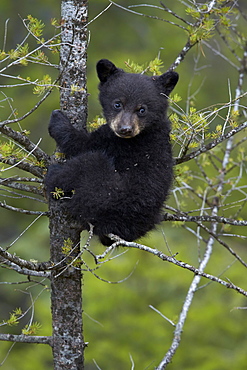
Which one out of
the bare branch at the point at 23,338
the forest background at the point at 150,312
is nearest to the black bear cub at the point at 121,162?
the bare branch at the point at 23,338

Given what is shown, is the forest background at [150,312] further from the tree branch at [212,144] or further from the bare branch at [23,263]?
the bare branch at [23,263]

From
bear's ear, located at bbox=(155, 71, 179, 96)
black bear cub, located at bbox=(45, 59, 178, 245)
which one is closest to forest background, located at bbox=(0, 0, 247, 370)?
bear's ear, located at bbox=(155, 71, 179, 96)

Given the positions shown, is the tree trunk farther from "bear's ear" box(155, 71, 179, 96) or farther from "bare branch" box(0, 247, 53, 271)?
"bear's ear" box(155, 71, 179, 96)

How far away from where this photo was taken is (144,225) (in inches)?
146

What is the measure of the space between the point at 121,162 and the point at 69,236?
633mm

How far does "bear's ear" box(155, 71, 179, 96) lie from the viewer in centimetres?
385

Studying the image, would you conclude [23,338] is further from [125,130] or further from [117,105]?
[117,105]

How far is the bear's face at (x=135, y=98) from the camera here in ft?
12.3

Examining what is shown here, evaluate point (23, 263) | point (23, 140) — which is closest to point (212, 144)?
point (23, 140)

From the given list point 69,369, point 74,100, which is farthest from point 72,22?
point 69,369

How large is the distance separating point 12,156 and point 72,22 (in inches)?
41.4

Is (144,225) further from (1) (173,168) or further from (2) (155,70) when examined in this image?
(2) (155,70)

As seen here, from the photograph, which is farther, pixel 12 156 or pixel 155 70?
pixel 155 70

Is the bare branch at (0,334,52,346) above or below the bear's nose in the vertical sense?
below
